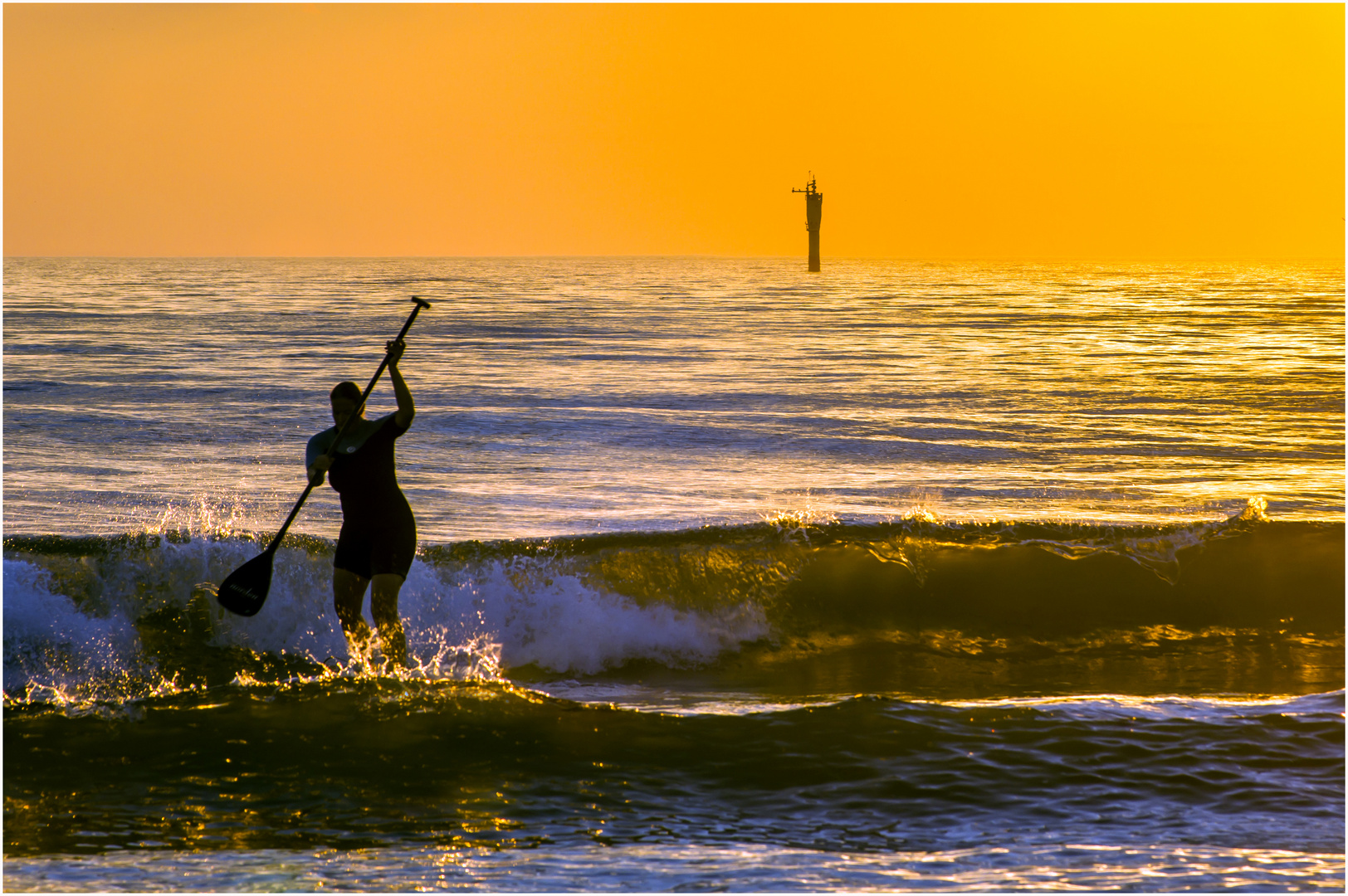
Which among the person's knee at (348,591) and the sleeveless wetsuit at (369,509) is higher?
the sleeveless wetsuit at (369,509)

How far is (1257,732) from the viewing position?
18.6ft

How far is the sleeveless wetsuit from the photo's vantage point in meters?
5.80

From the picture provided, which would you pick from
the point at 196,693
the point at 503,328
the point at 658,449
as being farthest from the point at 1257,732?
the point at 503,328

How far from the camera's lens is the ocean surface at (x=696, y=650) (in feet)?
14.9

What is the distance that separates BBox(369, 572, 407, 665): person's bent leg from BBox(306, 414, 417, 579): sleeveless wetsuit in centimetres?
4

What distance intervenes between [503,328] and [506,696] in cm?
3035

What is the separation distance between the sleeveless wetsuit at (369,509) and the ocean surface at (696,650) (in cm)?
77

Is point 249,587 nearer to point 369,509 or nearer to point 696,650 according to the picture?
point 369,509

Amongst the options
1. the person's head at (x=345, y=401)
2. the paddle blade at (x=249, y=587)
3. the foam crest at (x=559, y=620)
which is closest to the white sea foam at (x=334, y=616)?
the foam crest at (x=559, y=620)

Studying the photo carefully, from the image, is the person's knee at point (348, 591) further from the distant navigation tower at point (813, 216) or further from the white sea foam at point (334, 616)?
the distant navigation tower at point (813, 216)

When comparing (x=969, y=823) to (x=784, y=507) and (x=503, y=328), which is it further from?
(x=503, y=328)

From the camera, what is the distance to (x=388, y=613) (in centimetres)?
592

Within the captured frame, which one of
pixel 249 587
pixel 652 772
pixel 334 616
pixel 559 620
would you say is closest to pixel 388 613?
pixel 249 587

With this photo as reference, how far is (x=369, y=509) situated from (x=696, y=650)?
3.52 m
